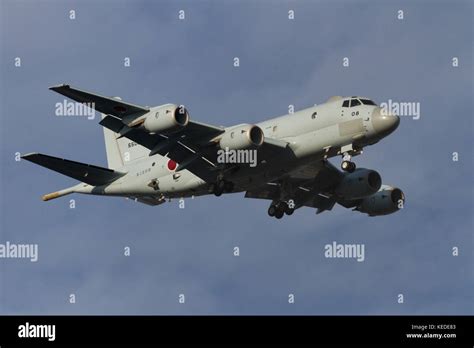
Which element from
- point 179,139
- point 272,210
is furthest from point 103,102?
point 272,210

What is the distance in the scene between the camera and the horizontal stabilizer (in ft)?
203

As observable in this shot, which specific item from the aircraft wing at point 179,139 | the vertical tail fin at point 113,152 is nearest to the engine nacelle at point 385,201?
the aircraft wing at point 179,139

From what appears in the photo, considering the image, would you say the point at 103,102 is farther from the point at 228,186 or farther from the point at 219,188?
the point at 228,186

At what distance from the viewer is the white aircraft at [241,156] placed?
57.9 m

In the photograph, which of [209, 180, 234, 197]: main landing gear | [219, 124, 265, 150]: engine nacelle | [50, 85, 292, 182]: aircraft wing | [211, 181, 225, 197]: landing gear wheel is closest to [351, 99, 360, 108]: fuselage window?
[50, 85, 292, 182]: aircraft wing

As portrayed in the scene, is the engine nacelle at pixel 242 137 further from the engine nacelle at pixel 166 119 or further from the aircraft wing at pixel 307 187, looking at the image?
the aircraft wing at pixel 307 187

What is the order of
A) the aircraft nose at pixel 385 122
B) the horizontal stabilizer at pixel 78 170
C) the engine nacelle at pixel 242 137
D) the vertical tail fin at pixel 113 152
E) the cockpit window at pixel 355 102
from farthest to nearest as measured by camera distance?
the vertical tail fin at pixel 113 152 → the horizontal stabilizer at pixel 78 170 → the cockpit window at pixel 355 102 → the engine nacelle at pixel 242 137 → the aircraft nose at pixel 385 122

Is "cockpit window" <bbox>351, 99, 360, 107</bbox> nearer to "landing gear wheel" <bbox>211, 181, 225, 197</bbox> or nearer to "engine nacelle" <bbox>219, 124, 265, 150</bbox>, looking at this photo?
"engine nacelle" <bbox>219, 124, 265, 150</bbox>

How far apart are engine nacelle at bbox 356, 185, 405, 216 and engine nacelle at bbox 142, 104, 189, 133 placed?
56.2ft

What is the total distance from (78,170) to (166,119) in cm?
→ 954

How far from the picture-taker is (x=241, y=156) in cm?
5959

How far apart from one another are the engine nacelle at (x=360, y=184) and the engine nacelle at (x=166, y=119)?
42.9 feet

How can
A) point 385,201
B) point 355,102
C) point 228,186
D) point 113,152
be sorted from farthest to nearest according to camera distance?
1. point 113,152
2. point 385,201
3. point 228,186
4. point 355,102
